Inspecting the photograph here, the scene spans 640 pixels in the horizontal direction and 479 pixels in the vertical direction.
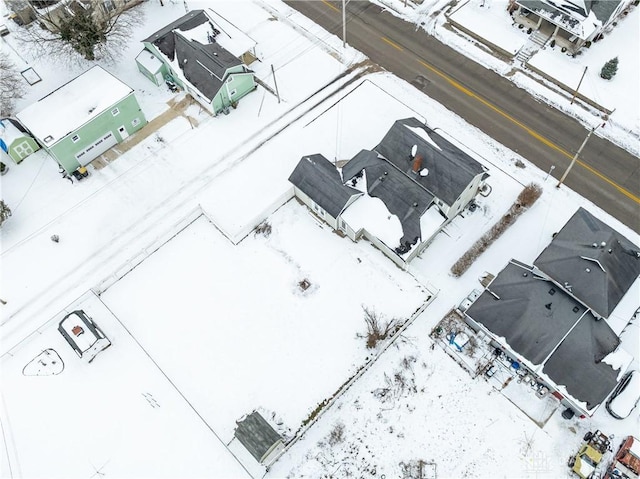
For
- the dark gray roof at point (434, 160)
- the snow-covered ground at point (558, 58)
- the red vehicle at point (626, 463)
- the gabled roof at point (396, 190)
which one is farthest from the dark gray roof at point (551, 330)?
the snow-covered ground at point (558, 58)

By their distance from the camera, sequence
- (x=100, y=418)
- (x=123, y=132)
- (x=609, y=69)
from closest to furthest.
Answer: (x=100, y=418) < (x=123, y=132) < (x=609, y=69)

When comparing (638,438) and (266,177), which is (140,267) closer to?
(266,177)

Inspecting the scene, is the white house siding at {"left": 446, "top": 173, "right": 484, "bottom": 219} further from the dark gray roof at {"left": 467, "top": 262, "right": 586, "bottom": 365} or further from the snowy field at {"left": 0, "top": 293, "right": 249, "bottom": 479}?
the snowy field at {"left": 0, "top": 293, "right": 249, "bottom": 479}

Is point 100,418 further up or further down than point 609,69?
further down

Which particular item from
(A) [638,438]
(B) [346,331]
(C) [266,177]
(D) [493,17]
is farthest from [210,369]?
(D) [493,17]

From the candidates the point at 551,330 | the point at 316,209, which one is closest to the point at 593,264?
the point at 551,330

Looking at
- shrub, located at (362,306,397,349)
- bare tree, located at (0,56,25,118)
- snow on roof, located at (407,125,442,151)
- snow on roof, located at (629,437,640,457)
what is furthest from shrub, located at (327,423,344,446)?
bare tree, located at (0,56,25,118)

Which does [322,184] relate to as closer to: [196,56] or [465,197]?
[465,197]

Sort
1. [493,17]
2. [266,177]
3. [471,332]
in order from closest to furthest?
[471,332] → [266,177] → [493,17]
